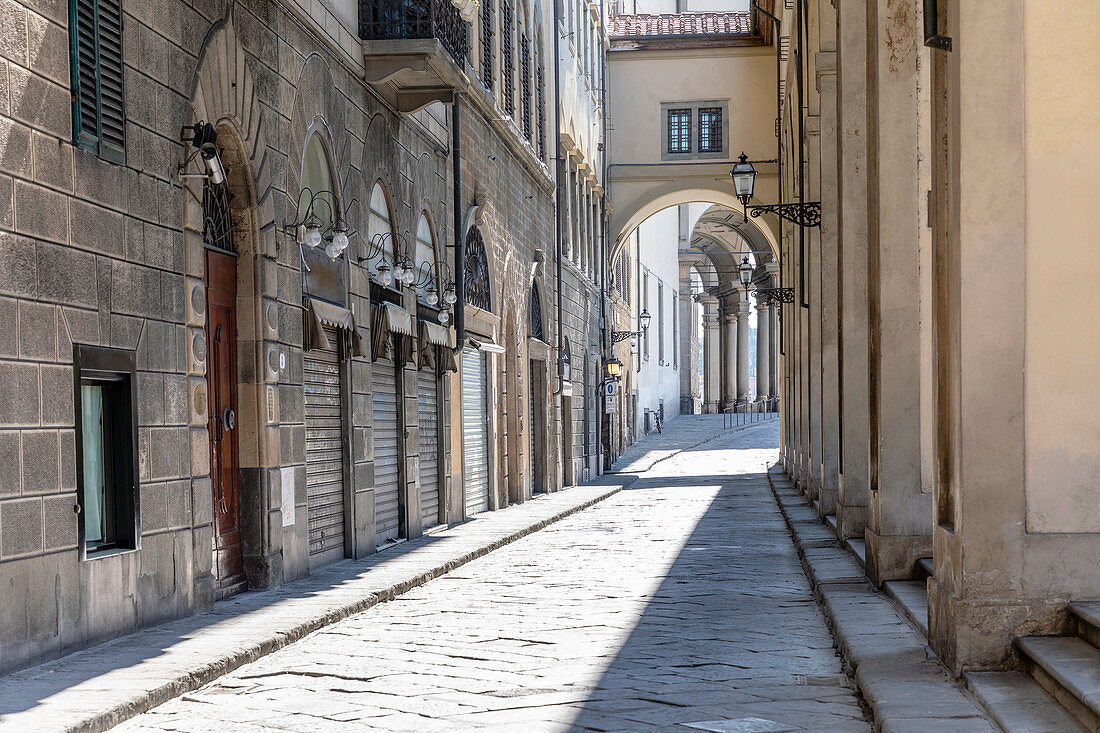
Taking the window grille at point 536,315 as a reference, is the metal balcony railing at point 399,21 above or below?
above

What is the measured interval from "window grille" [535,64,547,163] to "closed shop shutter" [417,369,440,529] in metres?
9.81

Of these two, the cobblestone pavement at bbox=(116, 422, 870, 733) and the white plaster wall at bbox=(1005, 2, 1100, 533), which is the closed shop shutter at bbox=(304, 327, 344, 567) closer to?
the cobblestone pavement at bbox=(116, 422, 870, 733)

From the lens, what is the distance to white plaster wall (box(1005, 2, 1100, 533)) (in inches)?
230

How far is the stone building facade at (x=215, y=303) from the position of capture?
671cm

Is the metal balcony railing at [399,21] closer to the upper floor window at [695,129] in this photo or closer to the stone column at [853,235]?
the stone column at [853,235]

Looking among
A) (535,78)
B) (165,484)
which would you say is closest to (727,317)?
(535,78)

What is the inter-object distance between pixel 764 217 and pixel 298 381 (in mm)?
24029

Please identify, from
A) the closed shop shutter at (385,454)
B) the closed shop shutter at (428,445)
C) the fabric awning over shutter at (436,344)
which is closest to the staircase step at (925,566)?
the closed shop shutter at (385,454)

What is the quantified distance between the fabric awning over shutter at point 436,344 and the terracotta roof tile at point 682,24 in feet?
65.4

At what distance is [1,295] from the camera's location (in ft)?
20.7

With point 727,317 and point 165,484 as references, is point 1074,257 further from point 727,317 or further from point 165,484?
point 727,317

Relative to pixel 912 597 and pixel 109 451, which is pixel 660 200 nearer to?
pixel 912 597

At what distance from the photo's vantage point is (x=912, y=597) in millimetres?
7773

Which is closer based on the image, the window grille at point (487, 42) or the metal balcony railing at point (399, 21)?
the metal balcony railing at point (399, 21)
